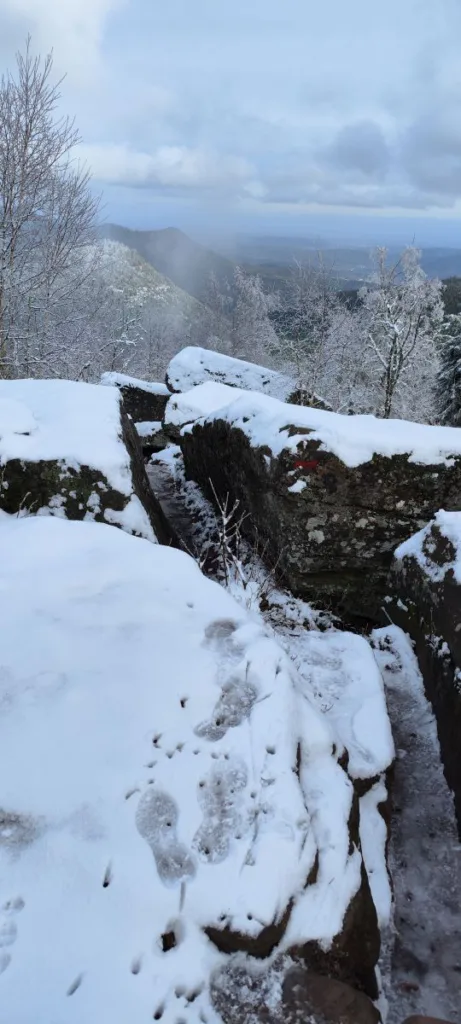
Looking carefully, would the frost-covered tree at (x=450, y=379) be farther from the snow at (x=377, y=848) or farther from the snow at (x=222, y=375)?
the snow at (x=377, y=848)

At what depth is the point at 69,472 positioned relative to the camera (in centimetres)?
539

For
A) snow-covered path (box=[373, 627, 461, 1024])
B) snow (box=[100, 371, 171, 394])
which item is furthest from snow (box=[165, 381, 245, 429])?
snow-covered path (box=[373, 627, 461, 1024])

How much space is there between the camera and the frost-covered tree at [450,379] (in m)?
22.4

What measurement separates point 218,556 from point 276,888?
4962mm

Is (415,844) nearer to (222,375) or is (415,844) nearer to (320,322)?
(222,375)

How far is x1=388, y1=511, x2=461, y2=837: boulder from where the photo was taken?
12.9 ft

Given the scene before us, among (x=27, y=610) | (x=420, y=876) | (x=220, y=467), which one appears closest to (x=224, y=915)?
(x=420, y=876)

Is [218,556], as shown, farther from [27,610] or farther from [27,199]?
[27,199]

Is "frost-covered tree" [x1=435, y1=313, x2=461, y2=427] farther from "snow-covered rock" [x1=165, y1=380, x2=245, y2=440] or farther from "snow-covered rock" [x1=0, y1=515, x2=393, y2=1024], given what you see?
"snow-covered rock" [x1=0, y1=515, x2=393, y2=1024]

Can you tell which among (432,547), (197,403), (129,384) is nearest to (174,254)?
(129,384)

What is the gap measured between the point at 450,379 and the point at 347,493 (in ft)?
65.2

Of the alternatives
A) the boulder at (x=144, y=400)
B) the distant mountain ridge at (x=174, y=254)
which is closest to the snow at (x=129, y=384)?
the boulder at (x=144, y=400)

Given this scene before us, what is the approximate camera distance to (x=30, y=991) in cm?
189

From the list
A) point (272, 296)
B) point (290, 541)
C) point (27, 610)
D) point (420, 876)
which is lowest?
point (420, 876)
